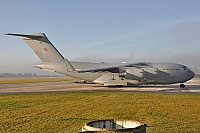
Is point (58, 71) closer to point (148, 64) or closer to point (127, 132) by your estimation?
point (148, 64)

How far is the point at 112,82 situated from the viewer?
30.7 metres

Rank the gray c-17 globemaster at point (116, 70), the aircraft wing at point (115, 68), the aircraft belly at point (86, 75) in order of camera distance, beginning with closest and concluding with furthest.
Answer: the aircraft wing at point (115, 68), the gray c-17 globemaster at point (116, 70), the aircraft belly at point (86, 75)

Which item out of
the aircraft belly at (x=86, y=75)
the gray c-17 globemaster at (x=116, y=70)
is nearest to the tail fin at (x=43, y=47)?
the gray c-17 globemaster at (x=116, y=70)

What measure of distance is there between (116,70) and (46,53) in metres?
9.89

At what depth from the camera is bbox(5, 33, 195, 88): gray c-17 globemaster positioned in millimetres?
30062

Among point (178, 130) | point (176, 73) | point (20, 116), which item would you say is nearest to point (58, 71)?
point (176, 73)

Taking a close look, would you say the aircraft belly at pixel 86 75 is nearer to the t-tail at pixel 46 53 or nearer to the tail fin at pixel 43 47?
the t-tail at pixel 46 53

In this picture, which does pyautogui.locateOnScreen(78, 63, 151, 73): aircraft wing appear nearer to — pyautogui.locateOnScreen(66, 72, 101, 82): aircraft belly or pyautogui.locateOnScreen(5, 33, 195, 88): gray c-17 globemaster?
pyautogui.locateOnScreen(5, 33, 195, 88): gray c-17 globemaster

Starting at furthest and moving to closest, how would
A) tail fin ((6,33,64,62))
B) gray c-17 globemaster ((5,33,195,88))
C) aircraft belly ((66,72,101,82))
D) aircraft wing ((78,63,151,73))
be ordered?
aircraft belly ((66,72,101,82)) → tail fin ((6,33,64,62)) → gray c-17 globemaster ((5,33,195,88)) → aircraft wing ((78,63,151,73))

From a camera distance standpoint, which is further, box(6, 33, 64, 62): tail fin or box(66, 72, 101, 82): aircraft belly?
box(66, 72, 101, 82): aircraft belly

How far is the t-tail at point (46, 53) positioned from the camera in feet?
101

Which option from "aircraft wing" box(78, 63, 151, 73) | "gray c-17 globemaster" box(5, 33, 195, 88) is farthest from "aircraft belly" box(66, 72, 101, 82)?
"aircraft wing" box(78, 63, 151, 73)

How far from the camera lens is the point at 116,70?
3025 centimetres

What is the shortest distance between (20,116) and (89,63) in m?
22.2
